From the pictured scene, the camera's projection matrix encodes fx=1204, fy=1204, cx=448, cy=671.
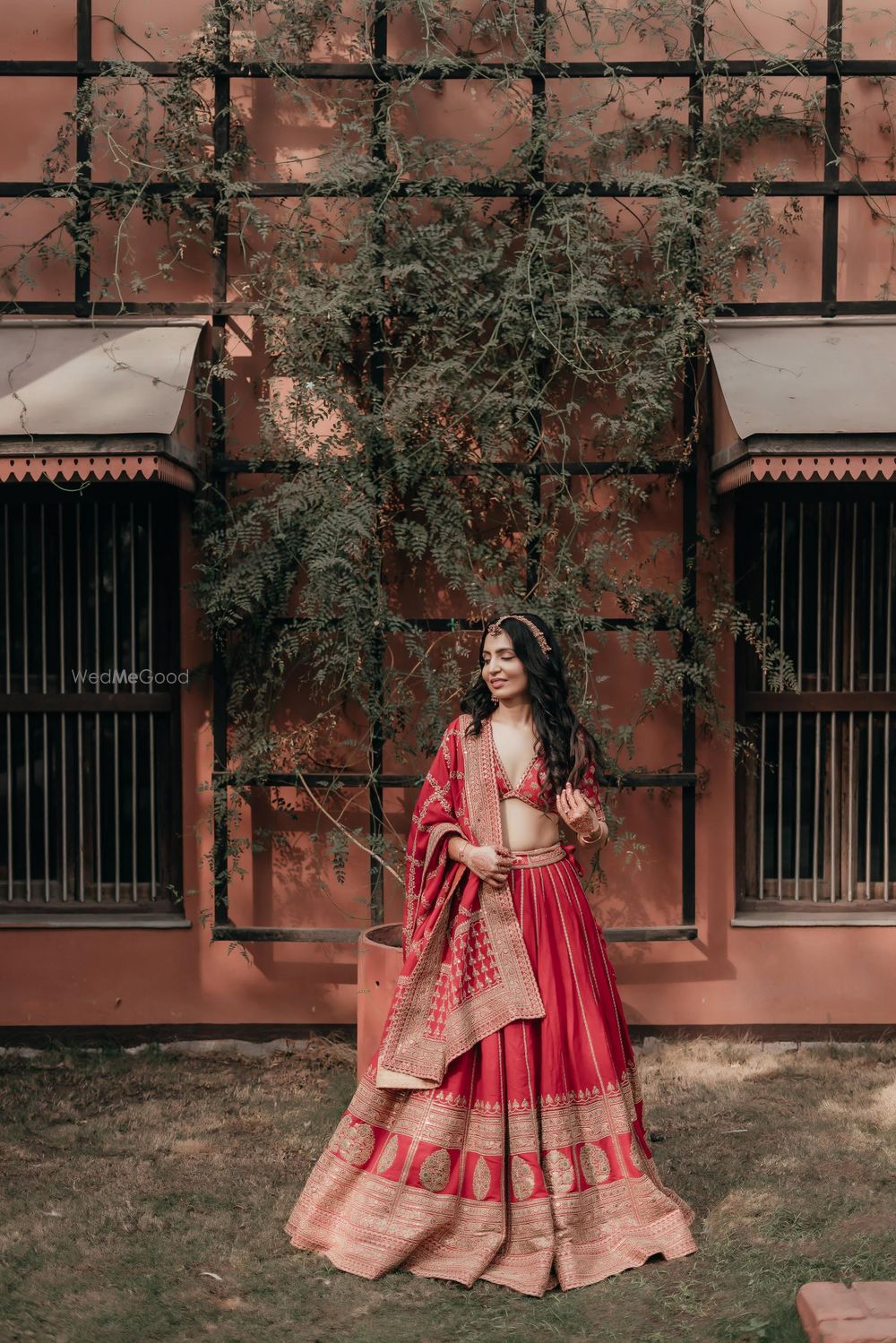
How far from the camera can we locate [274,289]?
4992 mm

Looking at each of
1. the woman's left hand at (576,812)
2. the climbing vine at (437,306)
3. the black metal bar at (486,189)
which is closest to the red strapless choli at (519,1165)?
the woman's left hand at (576,812)

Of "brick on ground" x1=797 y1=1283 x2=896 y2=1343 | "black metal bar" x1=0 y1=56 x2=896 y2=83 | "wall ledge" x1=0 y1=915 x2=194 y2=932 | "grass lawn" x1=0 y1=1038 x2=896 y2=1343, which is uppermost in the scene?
"black metal bar" x1=0 y1=56 x2=896 y2=83

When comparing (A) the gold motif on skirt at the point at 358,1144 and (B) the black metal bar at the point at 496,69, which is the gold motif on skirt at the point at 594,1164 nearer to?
(A) the gold motif on skirt at the point at 358,1144

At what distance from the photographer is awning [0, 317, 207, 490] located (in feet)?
14.6

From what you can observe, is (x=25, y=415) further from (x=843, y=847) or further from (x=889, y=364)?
(x=843, y=847)

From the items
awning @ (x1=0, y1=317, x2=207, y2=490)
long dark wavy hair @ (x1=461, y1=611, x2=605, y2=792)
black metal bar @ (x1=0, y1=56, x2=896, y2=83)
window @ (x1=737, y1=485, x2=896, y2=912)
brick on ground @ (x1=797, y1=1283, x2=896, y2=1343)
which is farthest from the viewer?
window @ (x1=737, y1=485, x2=896, y2=912)

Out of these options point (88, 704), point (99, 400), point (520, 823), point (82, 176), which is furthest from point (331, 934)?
point (82, 176)

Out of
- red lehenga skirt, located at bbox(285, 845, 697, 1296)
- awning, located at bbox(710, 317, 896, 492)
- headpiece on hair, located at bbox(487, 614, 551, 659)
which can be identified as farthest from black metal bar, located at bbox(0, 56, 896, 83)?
red lehenga skirt, located at bbox(285, 845, 697, 1296)

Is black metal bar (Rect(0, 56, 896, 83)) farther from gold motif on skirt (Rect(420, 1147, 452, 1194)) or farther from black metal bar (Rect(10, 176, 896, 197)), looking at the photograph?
gold motif on skirt (Rect(420, 1147, 452, 1194))

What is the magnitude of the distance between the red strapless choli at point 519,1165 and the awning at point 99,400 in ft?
6.62

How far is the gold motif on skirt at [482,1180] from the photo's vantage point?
3381 millimetres

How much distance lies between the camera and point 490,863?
351 centimetres

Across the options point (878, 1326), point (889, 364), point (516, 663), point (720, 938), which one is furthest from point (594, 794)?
point (889, 364)

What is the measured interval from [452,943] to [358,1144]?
64 centimetres
